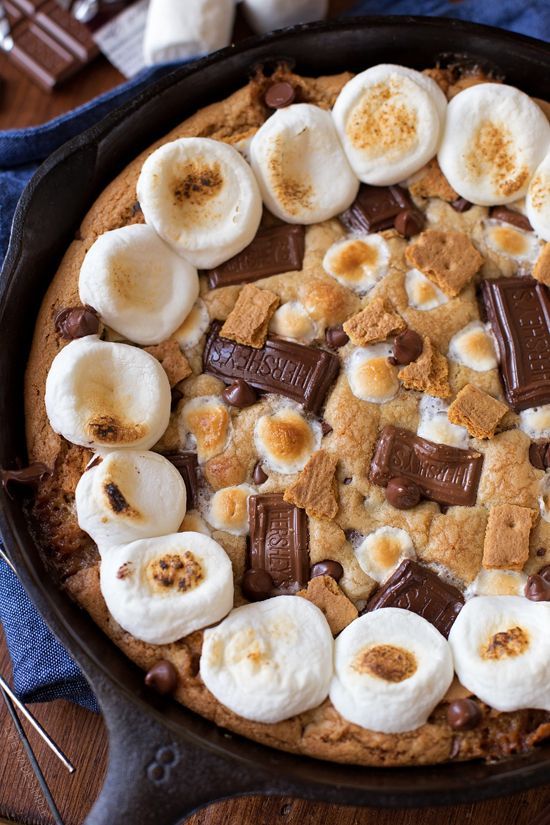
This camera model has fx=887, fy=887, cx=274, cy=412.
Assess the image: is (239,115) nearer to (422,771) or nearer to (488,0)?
(488,0)

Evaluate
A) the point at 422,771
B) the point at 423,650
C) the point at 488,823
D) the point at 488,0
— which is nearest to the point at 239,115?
the point at 488,0

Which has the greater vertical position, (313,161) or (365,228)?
(313,161)

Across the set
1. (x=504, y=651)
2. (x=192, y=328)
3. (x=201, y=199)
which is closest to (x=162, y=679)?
(x=504, y=651)

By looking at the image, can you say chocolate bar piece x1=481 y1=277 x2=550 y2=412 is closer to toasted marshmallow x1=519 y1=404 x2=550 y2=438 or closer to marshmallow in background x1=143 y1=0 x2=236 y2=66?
toasted marshmallow x1=519 y1=404 x2=550 y2=438

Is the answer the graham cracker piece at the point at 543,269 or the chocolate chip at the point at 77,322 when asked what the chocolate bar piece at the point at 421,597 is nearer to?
the graham cracker piece at the point at 543,269

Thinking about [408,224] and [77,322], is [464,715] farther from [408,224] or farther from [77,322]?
[77,322]

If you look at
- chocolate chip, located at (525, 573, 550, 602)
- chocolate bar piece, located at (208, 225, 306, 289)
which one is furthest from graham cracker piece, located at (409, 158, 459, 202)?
chocolate chip, located at (525, 573, 550, 602)
